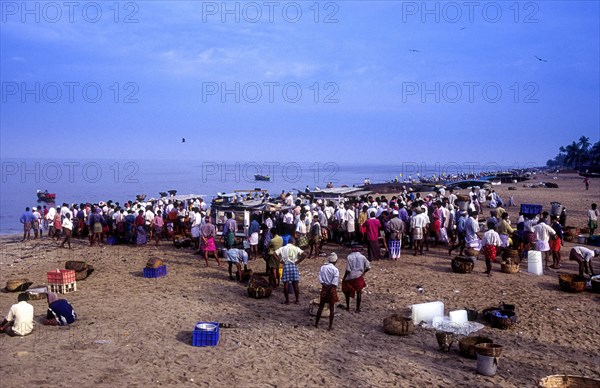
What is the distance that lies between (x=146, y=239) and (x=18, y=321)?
9.87 meters

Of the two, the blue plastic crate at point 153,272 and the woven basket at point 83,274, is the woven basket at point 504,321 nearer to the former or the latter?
the blue plastic crate at point 153,272

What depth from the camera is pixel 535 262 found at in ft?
41.5

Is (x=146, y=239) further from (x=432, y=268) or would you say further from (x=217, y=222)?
(x=432, y=268)

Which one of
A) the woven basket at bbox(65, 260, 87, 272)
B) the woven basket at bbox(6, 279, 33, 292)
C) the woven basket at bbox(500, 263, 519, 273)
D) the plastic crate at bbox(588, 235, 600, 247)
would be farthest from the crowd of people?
the woven basket at bbox(6, 279, 33, 292)

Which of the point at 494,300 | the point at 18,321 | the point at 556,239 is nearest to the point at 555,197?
the point at 556,239

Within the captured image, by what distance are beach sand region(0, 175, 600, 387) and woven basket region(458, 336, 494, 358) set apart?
0.41 ft

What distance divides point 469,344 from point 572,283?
5.11 metres

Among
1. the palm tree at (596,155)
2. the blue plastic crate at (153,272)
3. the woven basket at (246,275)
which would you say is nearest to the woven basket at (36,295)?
the blue plastic crate at (153,272)

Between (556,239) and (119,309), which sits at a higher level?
(556,239)

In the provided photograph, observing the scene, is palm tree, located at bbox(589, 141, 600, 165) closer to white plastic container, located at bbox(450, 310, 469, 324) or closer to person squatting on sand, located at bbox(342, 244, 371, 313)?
white plastic container, located at bbox(450, 310, 469, 324)

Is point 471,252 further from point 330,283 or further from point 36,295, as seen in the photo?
point 36,295

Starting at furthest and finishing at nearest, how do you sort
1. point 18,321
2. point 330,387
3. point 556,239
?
point 556,239 < point 18,321 < point 330,387

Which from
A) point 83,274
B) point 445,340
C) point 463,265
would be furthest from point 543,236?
point 83,274

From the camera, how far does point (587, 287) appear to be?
1120 cm
